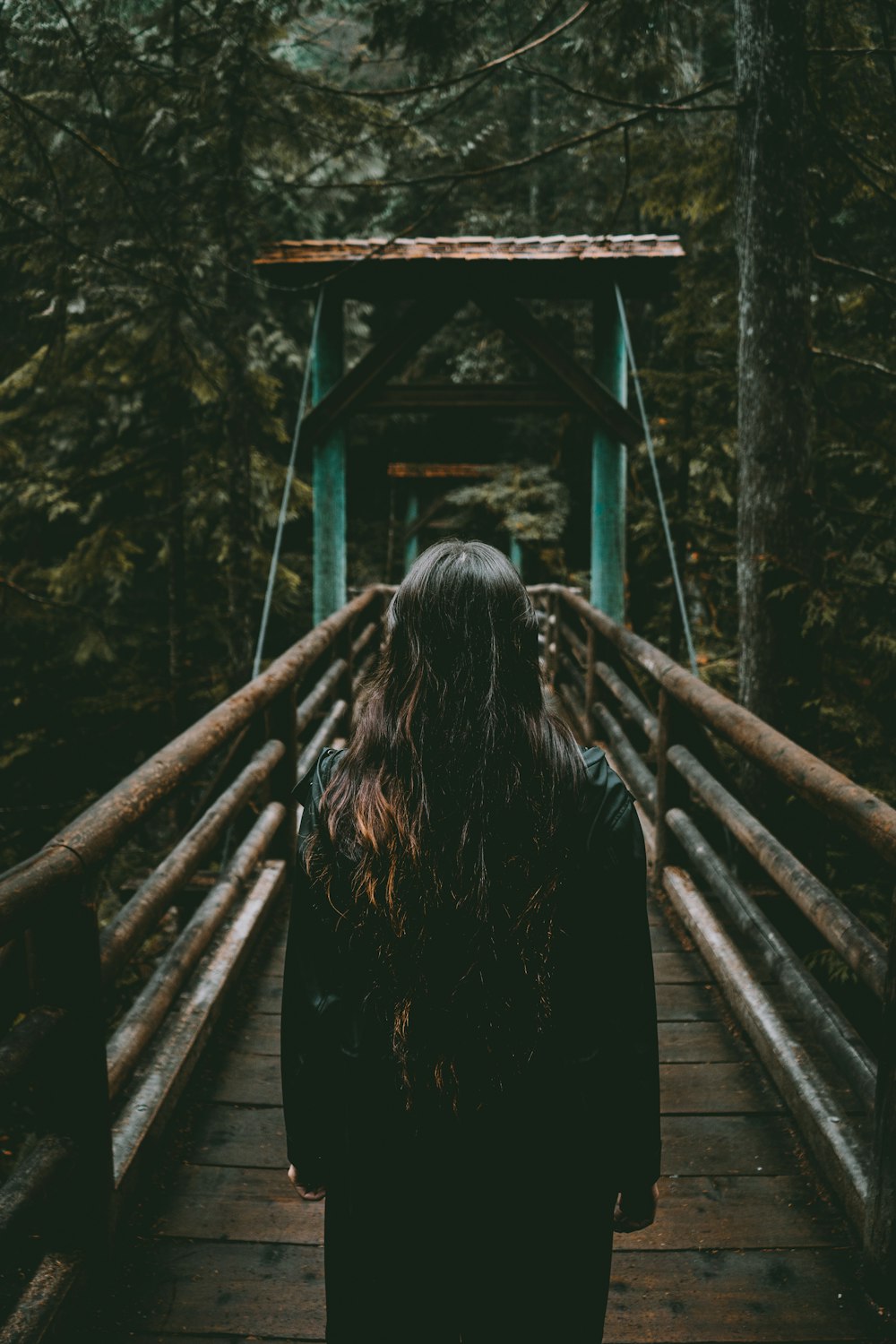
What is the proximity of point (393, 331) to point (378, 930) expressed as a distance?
7.00m

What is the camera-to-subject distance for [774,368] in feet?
15.5

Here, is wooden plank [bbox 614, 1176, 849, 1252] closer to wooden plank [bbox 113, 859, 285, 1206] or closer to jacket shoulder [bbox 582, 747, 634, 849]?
wooden plank [bbox 113, 859, 285, 1206]

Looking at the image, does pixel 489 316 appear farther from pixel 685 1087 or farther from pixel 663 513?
pixel 685 1087

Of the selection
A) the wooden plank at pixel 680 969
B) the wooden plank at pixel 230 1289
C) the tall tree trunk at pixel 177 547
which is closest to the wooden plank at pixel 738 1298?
the wooden plank at pixel 230 1289

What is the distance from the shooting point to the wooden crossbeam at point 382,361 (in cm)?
765

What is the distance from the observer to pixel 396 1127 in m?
1.50

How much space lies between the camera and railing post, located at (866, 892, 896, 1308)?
2.08 m

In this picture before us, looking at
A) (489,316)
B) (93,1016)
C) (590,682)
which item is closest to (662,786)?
(590,682)

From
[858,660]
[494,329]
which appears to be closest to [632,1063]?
Answer: [858,660]

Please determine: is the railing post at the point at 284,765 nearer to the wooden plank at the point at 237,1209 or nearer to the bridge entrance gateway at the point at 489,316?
the wooden plank at the point at 237,1209

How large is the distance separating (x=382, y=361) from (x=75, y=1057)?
21.1 ft

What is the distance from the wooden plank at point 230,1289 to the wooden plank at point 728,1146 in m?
1.05

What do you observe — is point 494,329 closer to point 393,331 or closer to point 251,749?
point 393,331

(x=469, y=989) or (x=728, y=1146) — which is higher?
(x=469, y=989)
